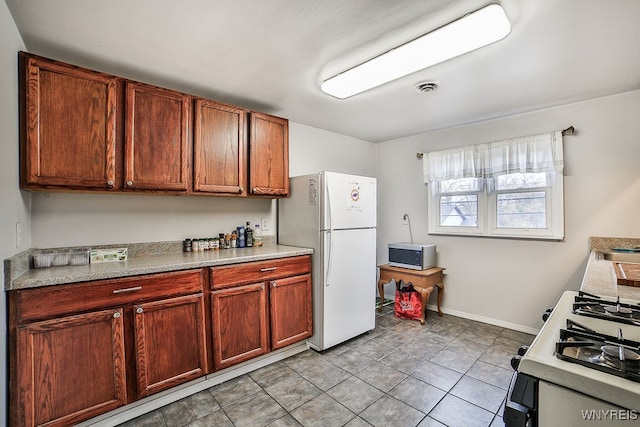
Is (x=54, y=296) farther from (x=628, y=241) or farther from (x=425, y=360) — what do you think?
(x=628, y=241)

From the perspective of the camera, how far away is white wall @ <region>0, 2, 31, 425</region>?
148 centimetres

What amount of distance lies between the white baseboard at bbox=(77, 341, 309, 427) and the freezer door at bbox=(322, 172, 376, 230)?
1.19m

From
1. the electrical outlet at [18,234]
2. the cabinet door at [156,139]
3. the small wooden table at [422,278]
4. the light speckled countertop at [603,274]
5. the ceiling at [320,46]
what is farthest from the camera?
the small wooden table at [422,278]

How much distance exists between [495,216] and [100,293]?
11.8 ft

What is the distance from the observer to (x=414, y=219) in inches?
158

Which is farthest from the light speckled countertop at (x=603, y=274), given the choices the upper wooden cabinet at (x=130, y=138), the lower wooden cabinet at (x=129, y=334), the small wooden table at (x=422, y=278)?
the upper wooden cabinet at (x=130, y=138)

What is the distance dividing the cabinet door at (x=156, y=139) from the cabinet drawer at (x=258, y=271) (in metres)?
0.74

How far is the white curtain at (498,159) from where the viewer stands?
2902 mm

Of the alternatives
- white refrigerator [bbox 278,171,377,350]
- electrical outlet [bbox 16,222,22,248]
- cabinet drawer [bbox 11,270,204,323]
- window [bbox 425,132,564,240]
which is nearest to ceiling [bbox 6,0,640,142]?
window [bbox 425,132,564,240]

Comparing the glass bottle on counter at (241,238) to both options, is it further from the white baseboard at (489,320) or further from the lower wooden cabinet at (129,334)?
the white baseboard at (489,320)

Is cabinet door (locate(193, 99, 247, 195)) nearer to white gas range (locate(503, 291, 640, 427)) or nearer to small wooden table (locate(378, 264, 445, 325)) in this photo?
small wooden table (locate(378, 264, 445, 325))

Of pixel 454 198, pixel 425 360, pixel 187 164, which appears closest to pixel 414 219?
pixel 454 198

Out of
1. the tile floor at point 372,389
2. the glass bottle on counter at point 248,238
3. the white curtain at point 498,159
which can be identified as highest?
the white curtain at point 498,159

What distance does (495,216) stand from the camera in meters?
3.32
